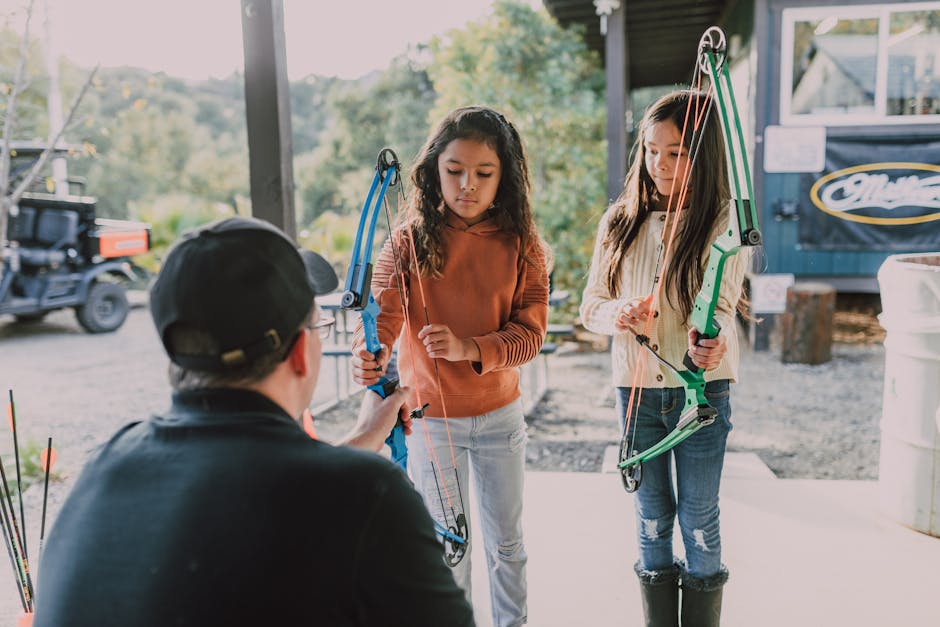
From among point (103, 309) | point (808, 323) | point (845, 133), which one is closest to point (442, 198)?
point (808, 323)

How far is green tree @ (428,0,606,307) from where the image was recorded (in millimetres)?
7973

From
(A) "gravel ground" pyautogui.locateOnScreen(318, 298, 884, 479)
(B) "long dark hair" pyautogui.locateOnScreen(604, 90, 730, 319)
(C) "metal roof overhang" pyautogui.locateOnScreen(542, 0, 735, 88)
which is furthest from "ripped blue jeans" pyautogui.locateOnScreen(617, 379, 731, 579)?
(C) "metal roof overhang" pyautogui.locateOnScreen(542, 0, 735, 88)

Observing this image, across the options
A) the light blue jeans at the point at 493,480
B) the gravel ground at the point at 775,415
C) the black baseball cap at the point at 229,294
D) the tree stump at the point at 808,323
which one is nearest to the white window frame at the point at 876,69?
the tree stump at the point at 808,323

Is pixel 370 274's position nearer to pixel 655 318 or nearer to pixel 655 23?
pixel 655 318

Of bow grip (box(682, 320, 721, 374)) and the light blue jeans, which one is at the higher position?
bow grip (box(682, 320, 721, 374))

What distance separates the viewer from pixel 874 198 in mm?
6242

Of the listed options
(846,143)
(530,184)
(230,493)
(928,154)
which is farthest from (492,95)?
(230,493)

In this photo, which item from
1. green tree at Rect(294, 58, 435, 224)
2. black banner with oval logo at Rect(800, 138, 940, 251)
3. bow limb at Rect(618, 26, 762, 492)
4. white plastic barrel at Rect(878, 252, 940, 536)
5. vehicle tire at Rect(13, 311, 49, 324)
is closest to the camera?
bow limb at Rect(618, 26, 762, 492)

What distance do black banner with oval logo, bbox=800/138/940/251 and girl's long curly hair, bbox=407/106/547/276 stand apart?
17.0ft

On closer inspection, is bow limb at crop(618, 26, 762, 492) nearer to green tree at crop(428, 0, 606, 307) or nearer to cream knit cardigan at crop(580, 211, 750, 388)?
cream knit cardigan at crop(580, 211, 750, 388)

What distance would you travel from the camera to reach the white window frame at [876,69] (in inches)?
245

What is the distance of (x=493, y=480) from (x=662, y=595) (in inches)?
18.2

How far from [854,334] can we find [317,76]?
2136cm

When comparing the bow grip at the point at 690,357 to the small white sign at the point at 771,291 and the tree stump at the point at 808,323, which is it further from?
the small white sign at the point at 771,291
